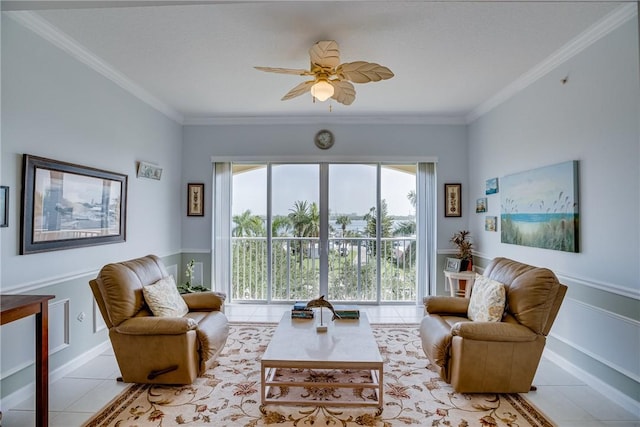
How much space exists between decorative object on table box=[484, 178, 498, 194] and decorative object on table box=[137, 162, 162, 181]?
4.16 metres

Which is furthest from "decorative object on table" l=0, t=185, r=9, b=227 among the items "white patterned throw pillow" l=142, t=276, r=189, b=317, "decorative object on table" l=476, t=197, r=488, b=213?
"decorative object on table" l=476, t=197, r=488, b=213

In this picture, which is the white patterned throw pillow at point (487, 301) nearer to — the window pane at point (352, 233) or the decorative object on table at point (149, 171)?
the window pane at point (352, 233)

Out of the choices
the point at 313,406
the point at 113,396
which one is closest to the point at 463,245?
the point at 313,406

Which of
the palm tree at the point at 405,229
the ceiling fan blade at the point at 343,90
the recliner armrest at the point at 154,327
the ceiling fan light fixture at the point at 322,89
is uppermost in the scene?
the ceiling fan blade at the point at 343,90

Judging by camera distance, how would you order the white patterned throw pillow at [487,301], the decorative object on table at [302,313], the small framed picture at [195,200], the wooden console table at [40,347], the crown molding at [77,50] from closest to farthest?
the wooden console table at [40,347], the crown molding at [77,50], the white patterned throw pillow at [487,301], the decorative object on table at [302,313], the small framed picture at [195,200]

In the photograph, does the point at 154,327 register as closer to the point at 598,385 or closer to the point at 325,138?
the point at 325,138

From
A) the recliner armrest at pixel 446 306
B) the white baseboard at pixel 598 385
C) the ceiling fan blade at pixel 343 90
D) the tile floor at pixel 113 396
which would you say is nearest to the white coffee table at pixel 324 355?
the recliner armrest at pixel 446 306

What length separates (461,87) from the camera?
3529 mm

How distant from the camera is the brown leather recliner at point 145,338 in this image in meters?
2.32

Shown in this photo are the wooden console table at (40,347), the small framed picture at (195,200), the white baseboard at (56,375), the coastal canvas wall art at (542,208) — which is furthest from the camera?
the small framed picture at (195,200)

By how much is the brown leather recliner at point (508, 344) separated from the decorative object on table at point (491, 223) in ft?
5.28

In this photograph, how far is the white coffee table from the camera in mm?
2039

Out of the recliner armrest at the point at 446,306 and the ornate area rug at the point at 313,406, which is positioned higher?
the recliner armrest at the point at 446,306

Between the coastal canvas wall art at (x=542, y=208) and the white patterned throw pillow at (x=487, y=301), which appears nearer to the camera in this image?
the white patterned throw pillow at (x=487, y=301)
